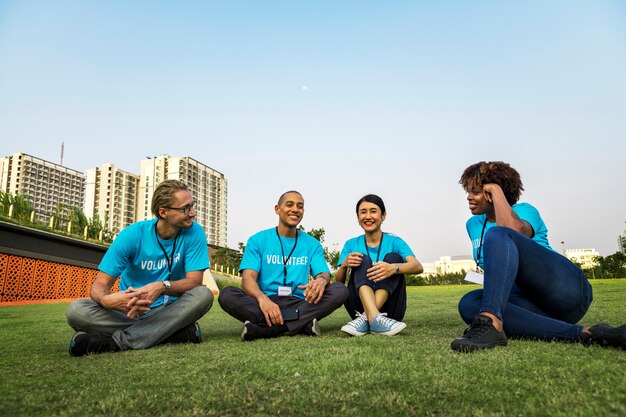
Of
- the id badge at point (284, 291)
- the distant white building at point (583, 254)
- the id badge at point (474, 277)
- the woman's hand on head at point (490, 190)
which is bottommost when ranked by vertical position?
the id badge at point (284, 291)

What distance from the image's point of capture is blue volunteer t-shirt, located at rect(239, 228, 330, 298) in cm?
414

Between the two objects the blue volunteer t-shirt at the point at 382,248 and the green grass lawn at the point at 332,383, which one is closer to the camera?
the green grass lawn at the point at 332,383

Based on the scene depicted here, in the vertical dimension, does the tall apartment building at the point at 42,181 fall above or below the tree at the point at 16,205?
above

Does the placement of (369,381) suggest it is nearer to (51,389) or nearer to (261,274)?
(51,389)

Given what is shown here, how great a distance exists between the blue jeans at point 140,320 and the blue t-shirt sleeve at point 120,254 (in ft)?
0.90

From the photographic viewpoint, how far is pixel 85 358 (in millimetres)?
2787

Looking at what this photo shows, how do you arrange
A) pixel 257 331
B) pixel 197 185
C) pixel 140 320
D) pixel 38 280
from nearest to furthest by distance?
pixel 140 320, pixel 257 331, pixel 38 280, pixel 197 185

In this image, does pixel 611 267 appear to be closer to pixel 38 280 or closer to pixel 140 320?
pixel 38 280

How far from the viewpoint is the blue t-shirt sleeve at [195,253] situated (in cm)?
362

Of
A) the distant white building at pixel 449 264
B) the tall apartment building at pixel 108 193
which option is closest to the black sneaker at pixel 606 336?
the tall apartment building at pixel 108 193

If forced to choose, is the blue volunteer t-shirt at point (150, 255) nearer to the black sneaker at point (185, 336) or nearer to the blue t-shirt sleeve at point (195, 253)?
the blue t-shirt sleeve at point (195, 253)

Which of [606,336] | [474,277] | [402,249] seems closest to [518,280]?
[474,277]

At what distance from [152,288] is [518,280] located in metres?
2.56

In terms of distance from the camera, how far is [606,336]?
230 cm
